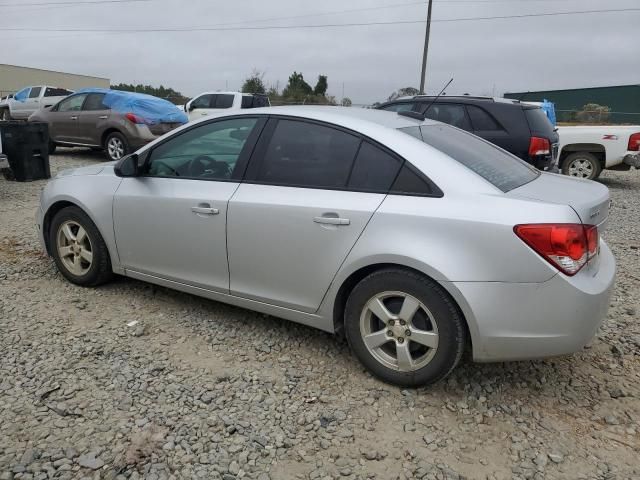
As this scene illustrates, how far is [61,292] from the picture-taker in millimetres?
4301

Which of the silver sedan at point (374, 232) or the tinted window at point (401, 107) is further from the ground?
the tinted window at point (401, 107)

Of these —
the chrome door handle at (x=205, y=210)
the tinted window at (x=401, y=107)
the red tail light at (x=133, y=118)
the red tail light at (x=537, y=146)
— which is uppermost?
the tinted window at (x=401, y=107)

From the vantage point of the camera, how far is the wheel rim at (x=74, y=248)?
4.26 m

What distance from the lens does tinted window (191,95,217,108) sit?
16.8m

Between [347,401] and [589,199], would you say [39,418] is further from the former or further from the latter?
[589,199]

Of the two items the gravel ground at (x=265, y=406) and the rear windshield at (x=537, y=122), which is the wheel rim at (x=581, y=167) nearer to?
the rear windshield at (x=537, y=122)

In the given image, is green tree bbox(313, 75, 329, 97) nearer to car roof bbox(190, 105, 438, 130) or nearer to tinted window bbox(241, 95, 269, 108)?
tinted window bbox(241, 95, 269, 108)

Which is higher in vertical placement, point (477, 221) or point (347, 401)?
point (477, 221)

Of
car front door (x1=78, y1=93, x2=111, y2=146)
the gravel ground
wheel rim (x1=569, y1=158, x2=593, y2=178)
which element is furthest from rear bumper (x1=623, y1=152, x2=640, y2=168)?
car front door (x1=78, y1=93, x2=111, y2=146)

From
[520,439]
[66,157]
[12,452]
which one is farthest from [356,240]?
[66,157]

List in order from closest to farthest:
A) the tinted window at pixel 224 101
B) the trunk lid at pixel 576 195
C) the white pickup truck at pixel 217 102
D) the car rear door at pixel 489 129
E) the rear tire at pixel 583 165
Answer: the trunk lid at pixel 576 195 → the car rear door at pixel 489 129 → the rear tire at pixel 583 165 → the white pickup truck at pixel 217 102 → the tinted window at pixel 224 101

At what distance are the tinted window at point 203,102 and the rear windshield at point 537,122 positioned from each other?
11.0 metres

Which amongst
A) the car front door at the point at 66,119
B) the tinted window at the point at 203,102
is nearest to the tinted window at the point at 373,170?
the car front door at the point at 66,119

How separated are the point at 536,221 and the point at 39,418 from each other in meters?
2.67
